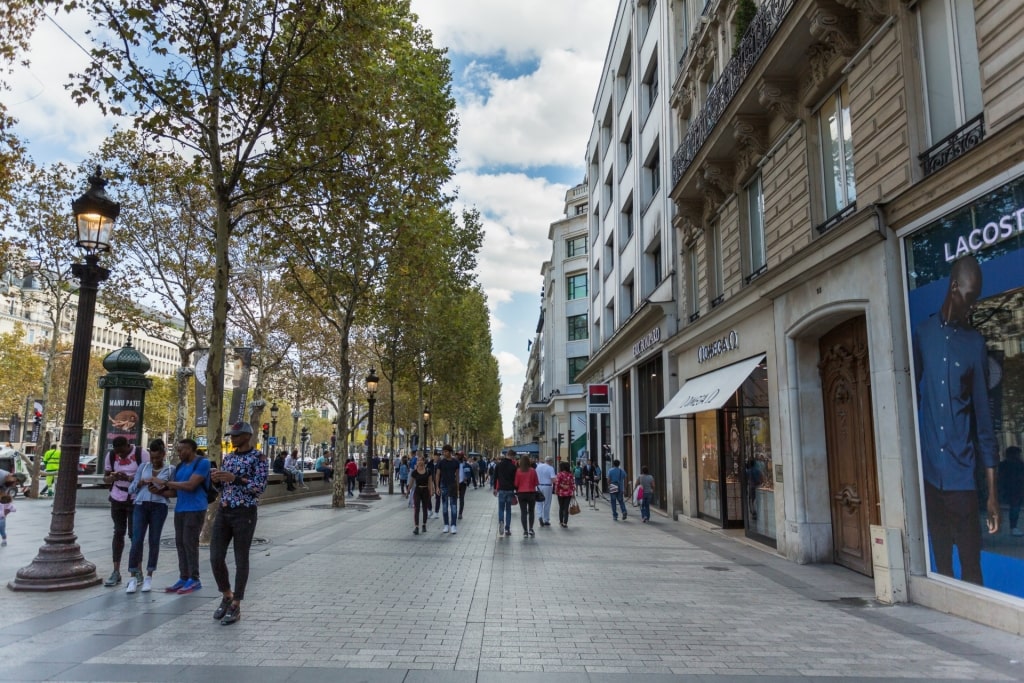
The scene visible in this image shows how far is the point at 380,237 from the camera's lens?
784 inches

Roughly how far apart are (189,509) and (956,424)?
28.8ft

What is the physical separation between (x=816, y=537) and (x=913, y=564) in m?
3.03

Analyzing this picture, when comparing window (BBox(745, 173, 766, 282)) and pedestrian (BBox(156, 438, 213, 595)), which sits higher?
window (BBox(745, 173, 766, 282))

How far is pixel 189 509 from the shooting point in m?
7.61

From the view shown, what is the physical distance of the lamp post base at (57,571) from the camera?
7.72m

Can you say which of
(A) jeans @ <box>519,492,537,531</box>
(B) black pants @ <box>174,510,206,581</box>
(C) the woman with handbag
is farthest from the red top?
(B) black pants @ <box>174,510,206,581</box>

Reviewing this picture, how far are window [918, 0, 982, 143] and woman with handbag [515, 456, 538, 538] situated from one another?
9.68 m

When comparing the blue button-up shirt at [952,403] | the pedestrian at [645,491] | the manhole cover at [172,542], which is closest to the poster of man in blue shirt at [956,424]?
the blue button-up shirt at [952,403]

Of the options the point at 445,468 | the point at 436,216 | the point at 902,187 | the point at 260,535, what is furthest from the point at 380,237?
the point at 902,187

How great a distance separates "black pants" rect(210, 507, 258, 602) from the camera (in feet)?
21.3

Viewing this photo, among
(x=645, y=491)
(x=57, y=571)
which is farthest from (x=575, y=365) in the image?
(x=57, y=571)

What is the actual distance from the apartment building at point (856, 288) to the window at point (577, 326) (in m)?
30.7

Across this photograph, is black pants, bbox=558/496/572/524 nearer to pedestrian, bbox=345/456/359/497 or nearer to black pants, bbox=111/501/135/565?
black pants, bbox=111/501/135/565

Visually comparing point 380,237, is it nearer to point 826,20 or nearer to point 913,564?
point 826,20
